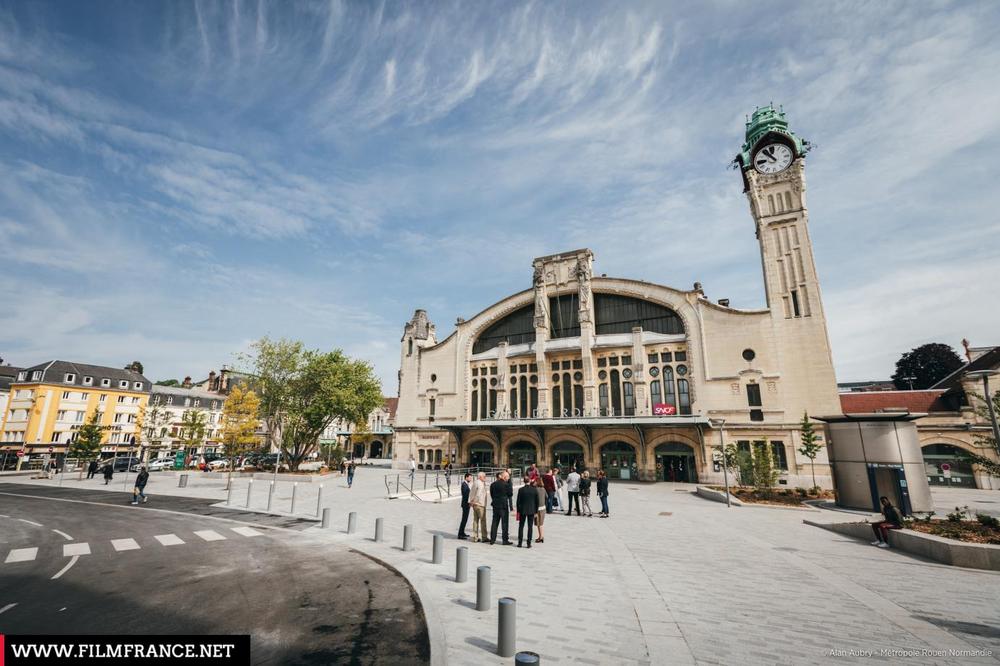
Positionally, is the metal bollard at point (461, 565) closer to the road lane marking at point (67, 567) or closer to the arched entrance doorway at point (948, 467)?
the road lane marking at point (67, 567)

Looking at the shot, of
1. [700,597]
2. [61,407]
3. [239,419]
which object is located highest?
[61,407]

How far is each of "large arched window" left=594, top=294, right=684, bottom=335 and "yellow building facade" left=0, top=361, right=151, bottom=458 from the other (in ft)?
166

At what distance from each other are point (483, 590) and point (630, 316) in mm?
36756

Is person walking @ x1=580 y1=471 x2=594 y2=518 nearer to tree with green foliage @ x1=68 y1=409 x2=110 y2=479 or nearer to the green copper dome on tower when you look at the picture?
the green copper dome on tower

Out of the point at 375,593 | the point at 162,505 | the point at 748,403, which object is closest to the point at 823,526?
the point at 375,593

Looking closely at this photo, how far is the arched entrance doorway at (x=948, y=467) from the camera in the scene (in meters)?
31.3

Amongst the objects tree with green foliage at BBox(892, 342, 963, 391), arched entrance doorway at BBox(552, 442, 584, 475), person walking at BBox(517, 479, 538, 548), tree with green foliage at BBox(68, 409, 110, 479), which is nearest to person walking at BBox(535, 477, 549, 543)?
person walking at BBox(517, 479, 538, 548)

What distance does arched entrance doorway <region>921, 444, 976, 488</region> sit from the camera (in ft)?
103

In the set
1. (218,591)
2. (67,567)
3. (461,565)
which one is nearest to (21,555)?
(67,567)

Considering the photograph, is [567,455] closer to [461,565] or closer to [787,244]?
[787,244]

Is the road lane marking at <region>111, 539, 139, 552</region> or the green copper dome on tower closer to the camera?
the road lane marking at <region>111, 539, 139, 552</region>

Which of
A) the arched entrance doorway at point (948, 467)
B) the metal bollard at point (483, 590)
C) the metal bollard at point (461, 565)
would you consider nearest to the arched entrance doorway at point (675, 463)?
the arched entrance doorway at point (948, 467)

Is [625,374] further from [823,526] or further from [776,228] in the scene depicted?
[823,526]

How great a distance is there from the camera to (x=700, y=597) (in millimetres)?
7875
